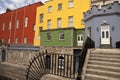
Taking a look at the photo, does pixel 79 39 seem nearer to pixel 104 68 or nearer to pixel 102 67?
pixel 102 67

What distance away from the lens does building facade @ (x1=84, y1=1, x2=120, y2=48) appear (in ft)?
56.7

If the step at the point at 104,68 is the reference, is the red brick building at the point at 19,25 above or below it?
above

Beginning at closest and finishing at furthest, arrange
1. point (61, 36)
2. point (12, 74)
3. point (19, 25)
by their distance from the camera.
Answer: point (12, 74), point (61, 36), point (19, 25)

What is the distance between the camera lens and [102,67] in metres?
8.67

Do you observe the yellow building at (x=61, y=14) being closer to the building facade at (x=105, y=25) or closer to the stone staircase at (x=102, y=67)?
the building facade at (x=105, y=25)

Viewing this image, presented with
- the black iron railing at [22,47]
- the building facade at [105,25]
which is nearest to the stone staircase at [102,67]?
the building facade at [105,25]

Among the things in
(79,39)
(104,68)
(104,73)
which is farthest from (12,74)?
(104,73)

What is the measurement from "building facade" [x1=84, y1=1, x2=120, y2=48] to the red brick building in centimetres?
1742

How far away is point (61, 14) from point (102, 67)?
1951 cm

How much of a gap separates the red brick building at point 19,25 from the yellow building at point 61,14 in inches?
107

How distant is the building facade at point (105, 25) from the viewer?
17.3 meters

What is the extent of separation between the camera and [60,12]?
27.0m

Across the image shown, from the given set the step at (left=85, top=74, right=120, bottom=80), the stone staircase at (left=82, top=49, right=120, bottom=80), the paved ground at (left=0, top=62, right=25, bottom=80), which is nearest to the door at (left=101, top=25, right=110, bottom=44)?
the stone staircase at (left=82, top=49, right=120, bottom=80)

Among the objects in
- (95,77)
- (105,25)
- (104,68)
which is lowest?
(95,77)
